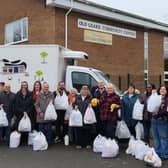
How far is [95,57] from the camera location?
2286cm

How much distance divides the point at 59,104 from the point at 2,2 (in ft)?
54.5

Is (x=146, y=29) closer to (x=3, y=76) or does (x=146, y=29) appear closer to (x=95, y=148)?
(x=3, y=76)

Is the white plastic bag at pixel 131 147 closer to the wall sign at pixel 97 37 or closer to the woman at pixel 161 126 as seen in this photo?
the woman at pixel 161 126

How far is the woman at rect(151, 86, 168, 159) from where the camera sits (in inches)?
327

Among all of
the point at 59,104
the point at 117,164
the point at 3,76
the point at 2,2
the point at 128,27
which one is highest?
the point at 2,2

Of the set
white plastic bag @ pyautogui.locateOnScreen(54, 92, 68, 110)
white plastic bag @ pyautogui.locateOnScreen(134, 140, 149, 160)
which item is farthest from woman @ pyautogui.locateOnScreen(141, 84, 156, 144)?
white plastic bag @ pyautogui.locateOnScreen(54, 92, 68, 110)

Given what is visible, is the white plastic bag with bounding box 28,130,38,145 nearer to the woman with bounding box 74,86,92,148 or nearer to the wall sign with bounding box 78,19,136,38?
the woman with bounding box 74,86,92,148

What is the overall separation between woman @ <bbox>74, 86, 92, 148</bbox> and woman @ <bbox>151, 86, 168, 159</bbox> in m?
1.87

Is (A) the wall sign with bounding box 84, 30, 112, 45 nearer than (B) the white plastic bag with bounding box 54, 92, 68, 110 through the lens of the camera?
No

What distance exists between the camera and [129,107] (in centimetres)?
968

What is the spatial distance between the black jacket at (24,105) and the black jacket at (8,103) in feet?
0.57

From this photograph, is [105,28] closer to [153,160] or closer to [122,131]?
[122,131]

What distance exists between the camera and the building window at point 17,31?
22.3 m

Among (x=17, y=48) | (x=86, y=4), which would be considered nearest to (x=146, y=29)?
(x=86, y=4)
